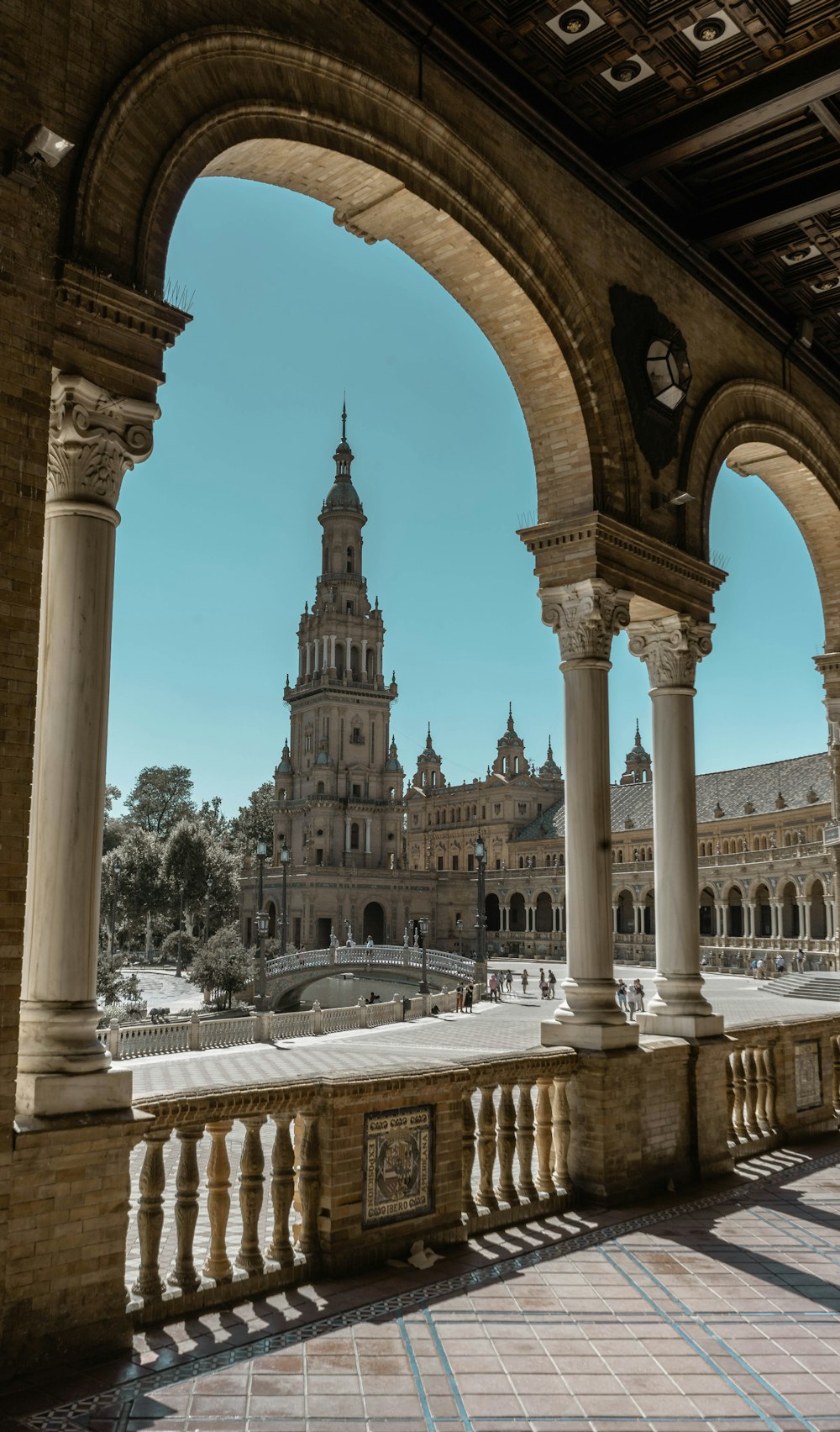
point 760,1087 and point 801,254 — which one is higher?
point 801,254

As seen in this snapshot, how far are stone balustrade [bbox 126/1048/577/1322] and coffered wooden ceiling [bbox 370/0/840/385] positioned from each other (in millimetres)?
6062

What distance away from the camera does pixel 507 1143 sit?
645 cm

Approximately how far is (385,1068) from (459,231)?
519 cm

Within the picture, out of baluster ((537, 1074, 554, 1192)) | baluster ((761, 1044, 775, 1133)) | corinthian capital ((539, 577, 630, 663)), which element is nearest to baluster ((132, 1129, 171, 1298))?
baluster ((537, 1074, 554, 1192))

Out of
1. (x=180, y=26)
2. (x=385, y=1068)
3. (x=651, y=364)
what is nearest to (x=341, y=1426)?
(x=385, y=1068)

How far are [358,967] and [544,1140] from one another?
137 feet

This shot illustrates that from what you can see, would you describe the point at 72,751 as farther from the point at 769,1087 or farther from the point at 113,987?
the point at 113,987

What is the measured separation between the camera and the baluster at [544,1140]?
6.84 m

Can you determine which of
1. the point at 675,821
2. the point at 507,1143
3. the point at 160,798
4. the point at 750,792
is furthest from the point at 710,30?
the point at 160,798

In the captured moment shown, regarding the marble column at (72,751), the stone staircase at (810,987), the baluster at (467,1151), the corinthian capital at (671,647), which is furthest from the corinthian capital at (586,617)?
the stone staircase at (810,987)

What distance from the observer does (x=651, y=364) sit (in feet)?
29.1

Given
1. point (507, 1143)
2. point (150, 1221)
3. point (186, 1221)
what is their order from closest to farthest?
1. point (150, 1221)
2. point (186, 1221)
3. point (507, 1143)

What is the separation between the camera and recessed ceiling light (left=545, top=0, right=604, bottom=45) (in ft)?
23.2

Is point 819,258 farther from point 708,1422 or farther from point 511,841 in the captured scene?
point 511,841
